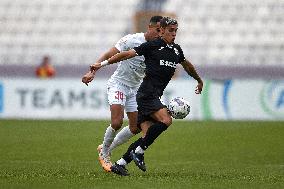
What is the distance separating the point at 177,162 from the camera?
13641mm

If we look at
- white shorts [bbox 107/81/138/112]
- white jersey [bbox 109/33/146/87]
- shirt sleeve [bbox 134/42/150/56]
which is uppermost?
shirt sleeve [bbox 134/42/150/56]

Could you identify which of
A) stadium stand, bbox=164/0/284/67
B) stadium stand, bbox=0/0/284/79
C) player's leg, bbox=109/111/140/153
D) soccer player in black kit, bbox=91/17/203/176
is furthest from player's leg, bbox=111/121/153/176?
stadium stand, bbox=164/0/284/67

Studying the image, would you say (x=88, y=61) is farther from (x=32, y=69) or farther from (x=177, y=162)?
(x=177, y=162)

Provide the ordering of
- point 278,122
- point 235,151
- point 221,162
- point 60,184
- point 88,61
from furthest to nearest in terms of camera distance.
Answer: point 88,61 → point 278,122 → point 235,151 → point 221,162 → point 60,184

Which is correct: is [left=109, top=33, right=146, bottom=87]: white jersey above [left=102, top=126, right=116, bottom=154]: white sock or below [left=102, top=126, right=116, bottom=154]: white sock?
above

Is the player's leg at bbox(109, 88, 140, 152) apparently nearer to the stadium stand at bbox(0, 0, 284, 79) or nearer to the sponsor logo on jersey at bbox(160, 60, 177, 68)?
the sponsor logo on jersey at bbox(160, 60, 177, 68)

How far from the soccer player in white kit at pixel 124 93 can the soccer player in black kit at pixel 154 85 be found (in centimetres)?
61

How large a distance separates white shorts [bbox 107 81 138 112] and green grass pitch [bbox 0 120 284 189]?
919mm

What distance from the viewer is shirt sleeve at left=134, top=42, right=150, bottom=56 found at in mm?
11070

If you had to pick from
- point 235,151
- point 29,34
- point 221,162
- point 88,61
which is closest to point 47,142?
point 235,151

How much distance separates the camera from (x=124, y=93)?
12.2 meters

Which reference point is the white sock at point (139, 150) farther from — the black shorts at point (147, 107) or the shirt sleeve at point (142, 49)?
the shirt sleeve at point (142, 49)

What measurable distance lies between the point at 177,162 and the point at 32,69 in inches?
672

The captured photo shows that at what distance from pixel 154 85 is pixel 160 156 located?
3728mm
